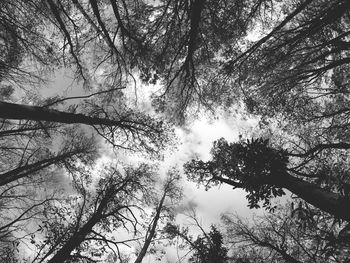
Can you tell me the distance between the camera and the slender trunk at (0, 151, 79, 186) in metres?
7.54

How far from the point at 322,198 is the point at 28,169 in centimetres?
957

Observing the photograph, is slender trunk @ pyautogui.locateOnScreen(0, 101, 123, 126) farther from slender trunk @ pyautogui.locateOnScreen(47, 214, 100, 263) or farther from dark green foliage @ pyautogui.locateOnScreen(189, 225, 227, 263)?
dark green foliage @ pyautogui.locateOnScreen(189, 225, 227, 263)

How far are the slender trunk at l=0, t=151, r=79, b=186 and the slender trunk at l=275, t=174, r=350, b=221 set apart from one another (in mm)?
8256

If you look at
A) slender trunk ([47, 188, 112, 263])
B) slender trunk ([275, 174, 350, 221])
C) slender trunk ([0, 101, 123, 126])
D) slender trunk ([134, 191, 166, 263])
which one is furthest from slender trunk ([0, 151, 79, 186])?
slender trunk ([275, 174, 350, 221])

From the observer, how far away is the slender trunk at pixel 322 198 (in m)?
3.41

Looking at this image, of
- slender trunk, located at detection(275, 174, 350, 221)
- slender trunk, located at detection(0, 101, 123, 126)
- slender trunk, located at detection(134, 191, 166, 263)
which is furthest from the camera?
slender trunk, located at detection(134, 191, 166, 263)

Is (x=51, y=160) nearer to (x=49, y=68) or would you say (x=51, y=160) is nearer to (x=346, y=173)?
(x=49, y=68)

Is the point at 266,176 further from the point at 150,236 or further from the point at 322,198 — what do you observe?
the point at 150,236

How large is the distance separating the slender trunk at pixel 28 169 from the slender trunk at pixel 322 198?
8.26m

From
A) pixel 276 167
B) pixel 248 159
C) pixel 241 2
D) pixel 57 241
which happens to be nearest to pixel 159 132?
pixel 248 159

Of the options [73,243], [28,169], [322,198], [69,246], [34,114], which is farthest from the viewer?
[28,169]

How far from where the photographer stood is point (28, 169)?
8953mm

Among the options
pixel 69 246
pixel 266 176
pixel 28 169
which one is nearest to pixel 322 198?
pixel 266 176

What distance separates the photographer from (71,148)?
10984 millimetres
